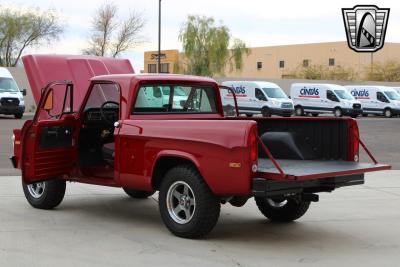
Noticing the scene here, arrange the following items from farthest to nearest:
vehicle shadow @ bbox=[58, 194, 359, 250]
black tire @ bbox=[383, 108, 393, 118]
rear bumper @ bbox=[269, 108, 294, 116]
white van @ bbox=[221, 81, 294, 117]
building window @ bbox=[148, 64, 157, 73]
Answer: building window @ bbox=[148, 64, 157, 73] < black tire @ bbox=[383, 108, 393, 118] < white van @ bbox=[221, 81, 294, 117] < rear bumper @ bbox=[269, 108, 294, 116] < vehicle shadow @ bbox=[58, 194, 359, 250]

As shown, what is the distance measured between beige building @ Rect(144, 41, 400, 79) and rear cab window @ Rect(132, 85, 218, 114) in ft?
224

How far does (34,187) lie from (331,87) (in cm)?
3538

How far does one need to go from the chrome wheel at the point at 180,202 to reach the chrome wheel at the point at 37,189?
2.29 metres

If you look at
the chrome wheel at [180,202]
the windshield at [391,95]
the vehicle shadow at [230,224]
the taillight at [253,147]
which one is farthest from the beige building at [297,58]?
the taillight at [253,147]

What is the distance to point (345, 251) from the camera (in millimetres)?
6426

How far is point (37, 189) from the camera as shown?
857 cm

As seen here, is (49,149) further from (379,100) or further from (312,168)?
(379,100)

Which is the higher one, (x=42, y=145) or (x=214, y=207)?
(x=42, y=145)

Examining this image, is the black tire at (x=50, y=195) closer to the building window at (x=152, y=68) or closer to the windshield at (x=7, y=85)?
the windshield at (x=7, y=85)

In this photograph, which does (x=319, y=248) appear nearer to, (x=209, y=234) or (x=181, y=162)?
(x=209, y=234)

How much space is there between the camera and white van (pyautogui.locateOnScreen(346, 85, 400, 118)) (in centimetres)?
4394

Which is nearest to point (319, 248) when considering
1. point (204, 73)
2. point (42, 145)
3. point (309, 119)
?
point (309, 119)

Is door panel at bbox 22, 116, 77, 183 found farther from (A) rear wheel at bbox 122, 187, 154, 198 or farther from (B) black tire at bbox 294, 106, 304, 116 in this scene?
(B) black tire at bbox 294, 106, 304, 116

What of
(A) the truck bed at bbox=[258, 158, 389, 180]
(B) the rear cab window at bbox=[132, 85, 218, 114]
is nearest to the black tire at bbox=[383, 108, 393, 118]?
(B) the rear cab window at bbox=[132, 85, 218, 114]
